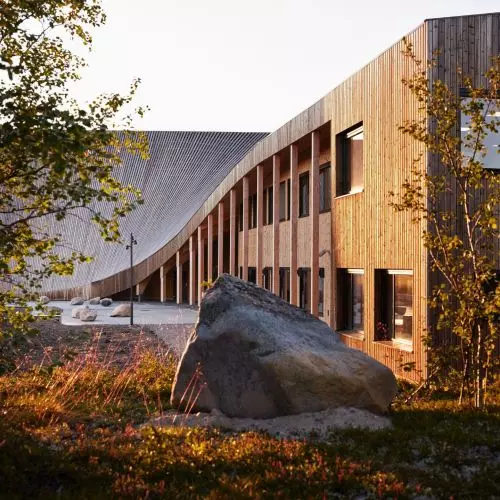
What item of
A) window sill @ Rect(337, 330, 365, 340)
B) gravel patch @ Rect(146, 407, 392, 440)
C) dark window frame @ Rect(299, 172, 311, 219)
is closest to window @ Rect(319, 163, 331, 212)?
dark window frame @ Rect(299, 172, 311, 219)

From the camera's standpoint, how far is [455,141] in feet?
30.3

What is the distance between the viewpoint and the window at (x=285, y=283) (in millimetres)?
23711

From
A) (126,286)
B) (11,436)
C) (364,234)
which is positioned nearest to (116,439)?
(11,436)

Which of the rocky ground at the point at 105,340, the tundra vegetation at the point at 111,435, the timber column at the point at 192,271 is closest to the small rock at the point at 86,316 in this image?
the rocky ground at the point at 105,340

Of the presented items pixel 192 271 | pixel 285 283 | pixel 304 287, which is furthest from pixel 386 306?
pixel 192 271

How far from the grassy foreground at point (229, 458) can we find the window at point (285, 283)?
14.5 meters

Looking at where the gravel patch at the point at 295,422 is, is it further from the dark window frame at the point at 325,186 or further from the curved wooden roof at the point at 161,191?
the curved wooden roof at the point at 161,191

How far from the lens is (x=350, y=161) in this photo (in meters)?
16.5

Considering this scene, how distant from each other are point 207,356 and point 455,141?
4.01 metres

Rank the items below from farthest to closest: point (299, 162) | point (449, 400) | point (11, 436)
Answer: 1. point (299, 162)
2. point (449, 400)
3. point (11, 436)

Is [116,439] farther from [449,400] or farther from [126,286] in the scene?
[126,286]

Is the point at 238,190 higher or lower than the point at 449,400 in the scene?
higher

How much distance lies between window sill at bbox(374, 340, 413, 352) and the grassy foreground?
4.23m

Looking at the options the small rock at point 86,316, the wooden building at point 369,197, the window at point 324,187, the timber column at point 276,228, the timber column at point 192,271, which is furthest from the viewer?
the timber column at point 192,271
